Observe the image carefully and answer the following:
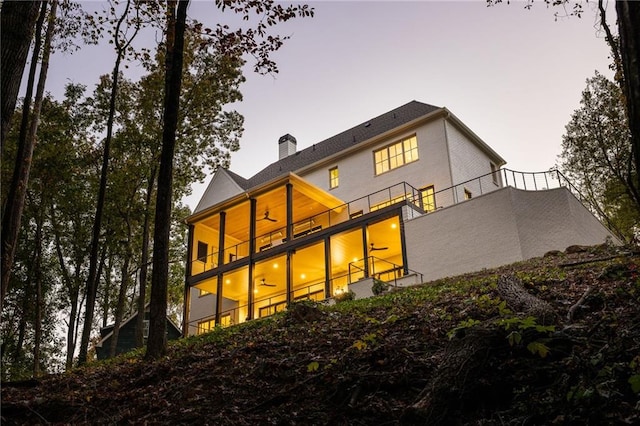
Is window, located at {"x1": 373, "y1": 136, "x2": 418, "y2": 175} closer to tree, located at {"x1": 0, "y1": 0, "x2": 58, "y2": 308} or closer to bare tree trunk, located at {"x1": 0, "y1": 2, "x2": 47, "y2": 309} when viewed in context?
tree, located at {"x1": 0, "y1": 0, "x2": 58, "y2": 308}

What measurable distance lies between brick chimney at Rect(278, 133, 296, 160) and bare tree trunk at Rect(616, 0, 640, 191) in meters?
29.0

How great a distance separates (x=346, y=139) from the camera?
87.1ft

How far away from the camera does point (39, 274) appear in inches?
889

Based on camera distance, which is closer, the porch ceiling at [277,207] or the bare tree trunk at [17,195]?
the bare tree trunk at [17,195]

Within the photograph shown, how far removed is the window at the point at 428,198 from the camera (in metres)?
20.9

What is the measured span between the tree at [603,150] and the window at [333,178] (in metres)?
10.7

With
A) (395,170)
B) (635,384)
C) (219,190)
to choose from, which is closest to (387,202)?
(395,170)

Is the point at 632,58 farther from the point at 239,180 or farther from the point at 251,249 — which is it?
the point at 239,180

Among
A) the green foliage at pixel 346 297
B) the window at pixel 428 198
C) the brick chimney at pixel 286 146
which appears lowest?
the green foliage at pixel 346 297

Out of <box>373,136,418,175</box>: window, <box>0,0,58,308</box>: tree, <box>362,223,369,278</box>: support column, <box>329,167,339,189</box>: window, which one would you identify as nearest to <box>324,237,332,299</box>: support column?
<box>362,223,369,278</box>: support column

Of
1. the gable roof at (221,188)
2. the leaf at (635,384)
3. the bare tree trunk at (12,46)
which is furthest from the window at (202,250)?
the leaf at (635,384)

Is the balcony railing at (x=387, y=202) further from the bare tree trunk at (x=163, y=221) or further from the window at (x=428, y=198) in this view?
the bare tree trunk at (x=163, y=221)

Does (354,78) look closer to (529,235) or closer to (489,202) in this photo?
(489,202)

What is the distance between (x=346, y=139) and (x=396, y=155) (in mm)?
4349
